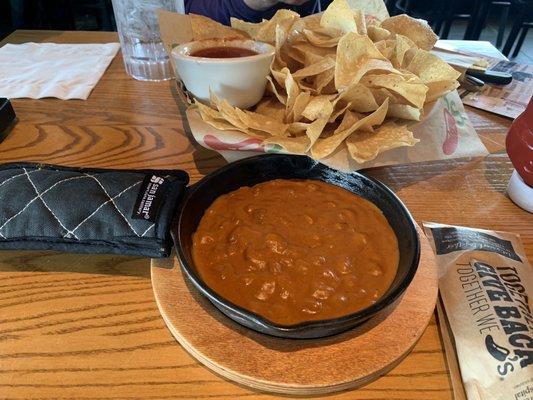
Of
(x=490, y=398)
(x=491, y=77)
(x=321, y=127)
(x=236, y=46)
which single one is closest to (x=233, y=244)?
(x=321, y=127)

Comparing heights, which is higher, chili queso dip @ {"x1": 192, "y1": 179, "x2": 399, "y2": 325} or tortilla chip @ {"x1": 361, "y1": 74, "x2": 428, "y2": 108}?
tortilla chip @ {"x1": 361, "y1": 74, "x2": 428, "y2": 108}

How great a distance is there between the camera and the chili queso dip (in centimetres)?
73

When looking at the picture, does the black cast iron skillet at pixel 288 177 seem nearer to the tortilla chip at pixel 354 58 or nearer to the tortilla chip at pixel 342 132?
the tortilla chip at pixel 342 132

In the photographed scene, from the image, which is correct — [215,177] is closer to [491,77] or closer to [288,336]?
[288,336]

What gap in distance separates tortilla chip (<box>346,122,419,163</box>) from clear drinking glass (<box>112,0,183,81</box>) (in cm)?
94

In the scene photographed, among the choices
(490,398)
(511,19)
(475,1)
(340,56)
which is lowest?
(511,19)

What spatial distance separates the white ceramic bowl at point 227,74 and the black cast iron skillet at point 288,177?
277 mm

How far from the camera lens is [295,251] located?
0.82 metres

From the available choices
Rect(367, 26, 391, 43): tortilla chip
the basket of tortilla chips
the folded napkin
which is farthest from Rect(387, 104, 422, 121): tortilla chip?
the folded napkin

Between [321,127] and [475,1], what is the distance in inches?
192

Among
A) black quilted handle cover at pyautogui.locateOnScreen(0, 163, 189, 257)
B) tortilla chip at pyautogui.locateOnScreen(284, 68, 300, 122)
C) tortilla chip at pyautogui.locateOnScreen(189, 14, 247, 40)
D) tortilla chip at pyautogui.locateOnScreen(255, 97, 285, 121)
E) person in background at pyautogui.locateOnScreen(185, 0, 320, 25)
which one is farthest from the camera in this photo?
person in background at pyautogui.locateOnScreen(185, 0, 320, 25)

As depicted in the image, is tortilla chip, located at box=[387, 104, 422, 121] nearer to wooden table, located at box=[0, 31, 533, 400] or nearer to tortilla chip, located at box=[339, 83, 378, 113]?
tortilla chip, located at box=[339, 83, 378, 113]

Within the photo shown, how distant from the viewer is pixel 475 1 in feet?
15.9

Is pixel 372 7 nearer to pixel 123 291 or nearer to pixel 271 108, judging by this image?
pixel 271 108
